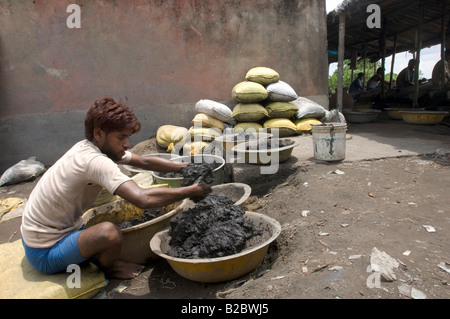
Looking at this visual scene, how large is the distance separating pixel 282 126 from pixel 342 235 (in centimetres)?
382

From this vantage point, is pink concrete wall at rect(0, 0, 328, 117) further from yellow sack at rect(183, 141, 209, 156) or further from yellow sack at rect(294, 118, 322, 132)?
yellow sack at rect(183, 141, 209, 156)

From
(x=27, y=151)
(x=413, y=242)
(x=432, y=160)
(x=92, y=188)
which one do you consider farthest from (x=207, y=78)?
(x=413, y=242)

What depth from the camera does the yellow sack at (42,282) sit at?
2164mm

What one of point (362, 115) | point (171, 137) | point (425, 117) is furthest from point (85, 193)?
point (362, 115)

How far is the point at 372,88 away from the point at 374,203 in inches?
412

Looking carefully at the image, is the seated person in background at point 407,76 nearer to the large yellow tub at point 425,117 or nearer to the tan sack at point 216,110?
the large yellow tub at point 425,117

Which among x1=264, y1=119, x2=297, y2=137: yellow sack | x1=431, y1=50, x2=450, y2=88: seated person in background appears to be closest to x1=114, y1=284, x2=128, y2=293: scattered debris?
x1=264, y1=119, x2=297, y2=137: yellow sack

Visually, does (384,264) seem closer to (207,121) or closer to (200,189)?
(200,189)

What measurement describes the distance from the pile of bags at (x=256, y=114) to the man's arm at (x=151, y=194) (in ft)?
12.1

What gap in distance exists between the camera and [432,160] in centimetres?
432

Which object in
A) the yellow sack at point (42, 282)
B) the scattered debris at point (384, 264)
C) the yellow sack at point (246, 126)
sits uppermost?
the yellow sack at point (246, 126)

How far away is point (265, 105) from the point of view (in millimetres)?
6668

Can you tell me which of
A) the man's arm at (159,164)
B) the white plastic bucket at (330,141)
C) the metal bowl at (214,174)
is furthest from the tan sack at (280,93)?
the man's arm at (159,164)

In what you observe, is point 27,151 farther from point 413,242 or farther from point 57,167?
point 413,242
